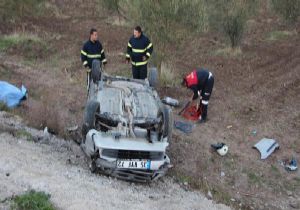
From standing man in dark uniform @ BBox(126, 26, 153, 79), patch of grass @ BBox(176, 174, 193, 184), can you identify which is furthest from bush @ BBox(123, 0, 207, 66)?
patch of grass @ BBox(176, 174, 193, 184)

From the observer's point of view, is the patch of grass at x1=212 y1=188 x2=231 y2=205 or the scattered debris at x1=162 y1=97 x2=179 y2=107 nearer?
the patch of grass at x1=212 y1=188 x2=231 y2=205

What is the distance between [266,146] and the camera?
10.1m

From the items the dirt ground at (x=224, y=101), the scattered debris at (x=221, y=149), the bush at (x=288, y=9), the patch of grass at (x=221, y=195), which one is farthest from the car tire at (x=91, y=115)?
the bush at (x=288, y=9)

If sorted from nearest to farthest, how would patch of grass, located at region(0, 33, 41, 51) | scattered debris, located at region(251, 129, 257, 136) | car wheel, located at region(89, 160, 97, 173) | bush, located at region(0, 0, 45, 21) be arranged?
1. car wheel, located at region(89, 160, 97, 173)
2. scattered debris, located at region(251, 129, 257, 136)
3. patch of grass, located at region(0, 33, 41, 51)
4. bush, located at region(0, 0, 45, 21)

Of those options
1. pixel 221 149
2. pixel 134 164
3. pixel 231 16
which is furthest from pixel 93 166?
pixel 231 16

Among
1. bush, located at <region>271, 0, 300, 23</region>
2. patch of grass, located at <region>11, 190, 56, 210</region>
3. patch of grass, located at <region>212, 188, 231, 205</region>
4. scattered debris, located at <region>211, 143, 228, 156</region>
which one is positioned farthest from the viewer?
bush, located at <region>271, 0, 300, 23</region>

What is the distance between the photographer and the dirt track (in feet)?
20.9

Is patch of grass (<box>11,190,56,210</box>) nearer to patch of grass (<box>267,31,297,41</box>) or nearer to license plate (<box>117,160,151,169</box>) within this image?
license plate (<box>117,160,151,169</box>)

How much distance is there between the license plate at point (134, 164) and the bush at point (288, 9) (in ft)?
47.0

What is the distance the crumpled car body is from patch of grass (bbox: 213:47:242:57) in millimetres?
8911

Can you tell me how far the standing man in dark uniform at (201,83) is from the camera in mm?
10414

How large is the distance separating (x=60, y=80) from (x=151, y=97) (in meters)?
5.94

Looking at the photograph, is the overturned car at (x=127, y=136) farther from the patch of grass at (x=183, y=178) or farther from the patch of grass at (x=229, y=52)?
the patch of grass at (x=229, y=52)

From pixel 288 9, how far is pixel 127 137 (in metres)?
14.6
